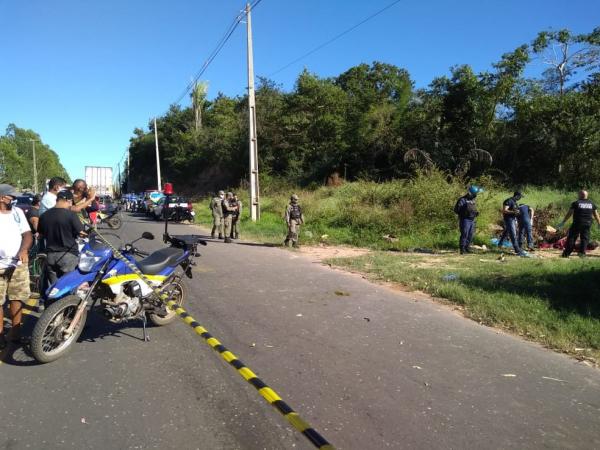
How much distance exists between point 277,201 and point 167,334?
19.8 meters

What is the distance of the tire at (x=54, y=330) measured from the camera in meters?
4.66

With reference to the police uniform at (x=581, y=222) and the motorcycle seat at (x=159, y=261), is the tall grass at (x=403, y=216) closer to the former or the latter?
the police uniform at (x=581, y=222)

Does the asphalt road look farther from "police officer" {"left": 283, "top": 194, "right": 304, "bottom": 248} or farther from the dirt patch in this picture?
"police officer" {"left": 283, "top": 194, "right": 304, "bottom": 248}

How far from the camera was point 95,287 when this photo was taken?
5293mm

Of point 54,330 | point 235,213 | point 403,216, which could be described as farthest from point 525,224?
point 54,330

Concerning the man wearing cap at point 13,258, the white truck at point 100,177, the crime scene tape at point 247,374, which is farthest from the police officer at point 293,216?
the white truck at point 100,177

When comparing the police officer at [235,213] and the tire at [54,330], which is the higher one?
the police officer at [235,213]

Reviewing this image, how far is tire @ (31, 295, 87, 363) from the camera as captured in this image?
4.66 meters

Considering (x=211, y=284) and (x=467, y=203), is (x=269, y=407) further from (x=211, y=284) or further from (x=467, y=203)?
(x=467, y=203)

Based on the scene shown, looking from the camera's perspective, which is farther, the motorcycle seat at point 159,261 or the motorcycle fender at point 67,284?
the motorcycle seat at point 159,261

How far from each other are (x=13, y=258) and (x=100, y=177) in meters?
39.6

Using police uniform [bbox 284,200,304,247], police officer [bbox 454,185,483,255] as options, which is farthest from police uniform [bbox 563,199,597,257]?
police uniform [bbox 284,200,304,247]

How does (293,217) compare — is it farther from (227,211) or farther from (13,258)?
(13,258)

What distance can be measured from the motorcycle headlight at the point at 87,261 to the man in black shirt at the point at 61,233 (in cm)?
80
